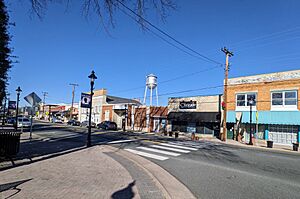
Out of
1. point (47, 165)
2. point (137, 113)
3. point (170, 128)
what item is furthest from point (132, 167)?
point (137, 113)

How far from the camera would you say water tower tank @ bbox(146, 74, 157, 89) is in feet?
135

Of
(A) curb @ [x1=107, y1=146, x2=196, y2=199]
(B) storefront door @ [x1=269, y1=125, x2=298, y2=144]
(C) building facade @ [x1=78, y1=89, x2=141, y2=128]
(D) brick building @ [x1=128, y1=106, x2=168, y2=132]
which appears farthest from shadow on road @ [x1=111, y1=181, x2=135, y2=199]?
(C) building facade @ [x1=78, y1=89, x2=141, y2=128]

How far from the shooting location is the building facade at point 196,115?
90.3 ft

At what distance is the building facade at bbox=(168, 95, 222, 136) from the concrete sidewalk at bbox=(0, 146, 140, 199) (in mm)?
21560

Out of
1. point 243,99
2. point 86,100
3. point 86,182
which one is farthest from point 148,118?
point 86,182

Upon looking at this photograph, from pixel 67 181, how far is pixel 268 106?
22568mm

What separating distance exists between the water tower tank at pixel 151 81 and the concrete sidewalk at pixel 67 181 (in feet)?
110

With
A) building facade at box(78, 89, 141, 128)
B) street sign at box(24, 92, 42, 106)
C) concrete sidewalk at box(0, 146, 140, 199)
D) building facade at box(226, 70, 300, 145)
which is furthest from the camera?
building facade at box(78, 89, 141, 128)

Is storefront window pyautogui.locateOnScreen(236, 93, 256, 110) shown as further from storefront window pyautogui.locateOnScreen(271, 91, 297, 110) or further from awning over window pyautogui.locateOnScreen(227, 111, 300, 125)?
storefront window pyautogui.locateOnScreen(271, 91, 297, 110)

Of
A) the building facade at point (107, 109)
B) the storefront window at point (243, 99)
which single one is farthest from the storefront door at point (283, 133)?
the building facade at point (107, 109)

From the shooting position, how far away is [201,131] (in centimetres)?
2873

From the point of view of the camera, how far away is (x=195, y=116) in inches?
1135

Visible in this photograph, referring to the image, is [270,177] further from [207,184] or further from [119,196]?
[119,196]

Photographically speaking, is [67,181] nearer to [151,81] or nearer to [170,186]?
[170,186]
